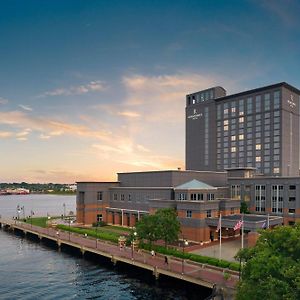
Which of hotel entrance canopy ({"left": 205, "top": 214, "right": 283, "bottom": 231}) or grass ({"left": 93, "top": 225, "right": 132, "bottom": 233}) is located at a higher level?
hotel entrance canopy ({"left": 205, "top": 214, "right": 283, "bottom": 231})

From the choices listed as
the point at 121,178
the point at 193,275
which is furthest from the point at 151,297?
the point at 121,178

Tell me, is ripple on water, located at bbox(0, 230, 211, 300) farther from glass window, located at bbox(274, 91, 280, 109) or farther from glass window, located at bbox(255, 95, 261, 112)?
glass window, located at bbox(255, 95, 261, 112)

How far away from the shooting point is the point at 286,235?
112 feet

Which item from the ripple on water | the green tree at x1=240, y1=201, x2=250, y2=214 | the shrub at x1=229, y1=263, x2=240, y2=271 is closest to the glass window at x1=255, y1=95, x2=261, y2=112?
the green tree at x1=240, y1=201, x2=250, y2=214

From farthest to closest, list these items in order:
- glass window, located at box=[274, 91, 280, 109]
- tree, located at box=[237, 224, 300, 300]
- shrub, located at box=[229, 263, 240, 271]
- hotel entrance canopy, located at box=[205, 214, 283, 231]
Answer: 1. glass window, located at box=[274, 91, 280, 109]
2. hotel entrance canopy, located at box=[205, 214, 283, 231]
3. shrub, located at box=[229, 263, 240, 271]
4. tree, located at box=[237, 224, 300, 300]

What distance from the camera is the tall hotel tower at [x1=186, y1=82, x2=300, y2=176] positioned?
169 metres

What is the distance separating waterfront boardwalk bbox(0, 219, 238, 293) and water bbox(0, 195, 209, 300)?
2007 mm

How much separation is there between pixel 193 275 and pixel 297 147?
14529 centimetres

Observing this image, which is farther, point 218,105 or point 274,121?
point 218,105

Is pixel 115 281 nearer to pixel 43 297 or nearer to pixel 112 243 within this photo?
pixel 43 297

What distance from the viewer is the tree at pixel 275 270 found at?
1172 inches

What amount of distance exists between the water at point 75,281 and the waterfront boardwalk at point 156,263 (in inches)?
79.0

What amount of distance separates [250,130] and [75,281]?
13855 centimetres

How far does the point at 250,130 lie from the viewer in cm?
17912
